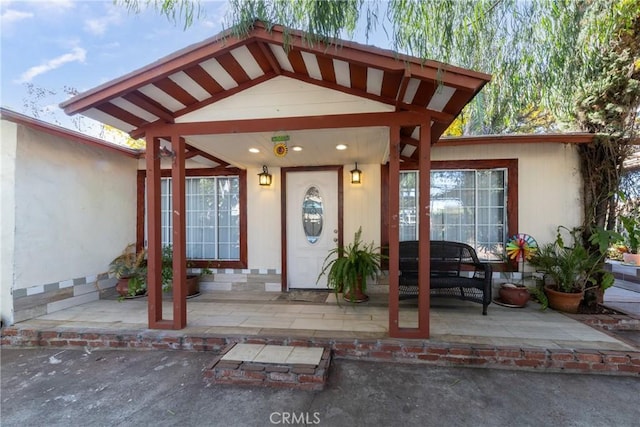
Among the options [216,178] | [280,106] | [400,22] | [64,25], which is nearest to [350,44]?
[400,22]

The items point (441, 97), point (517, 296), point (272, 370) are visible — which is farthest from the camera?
point (517, 296)

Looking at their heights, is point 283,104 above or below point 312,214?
above

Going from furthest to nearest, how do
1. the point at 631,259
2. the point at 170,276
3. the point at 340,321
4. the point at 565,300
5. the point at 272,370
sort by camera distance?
the point at 631,259, the point at 170,276, the point at 565,300, the point at 340,321, the point at 272,370

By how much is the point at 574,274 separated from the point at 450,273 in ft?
4.91

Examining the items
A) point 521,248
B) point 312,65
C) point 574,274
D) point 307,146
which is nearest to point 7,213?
point 307,146

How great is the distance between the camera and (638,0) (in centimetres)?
296

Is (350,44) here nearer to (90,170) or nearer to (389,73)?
(389,73)

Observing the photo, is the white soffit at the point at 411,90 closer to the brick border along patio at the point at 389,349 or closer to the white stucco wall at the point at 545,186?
the white stucco wall at the point at 545,186

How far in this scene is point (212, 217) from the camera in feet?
15.6

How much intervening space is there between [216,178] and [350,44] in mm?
3366

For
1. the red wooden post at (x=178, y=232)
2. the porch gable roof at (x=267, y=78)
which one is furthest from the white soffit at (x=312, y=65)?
the red wooden post at (x=178, y=232)

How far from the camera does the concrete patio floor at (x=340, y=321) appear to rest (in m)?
2.62

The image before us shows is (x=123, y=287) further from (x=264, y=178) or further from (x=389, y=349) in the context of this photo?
(x=389, y=349)

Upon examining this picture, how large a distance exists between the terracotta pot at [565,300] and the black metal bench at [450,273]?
0.85 metres
